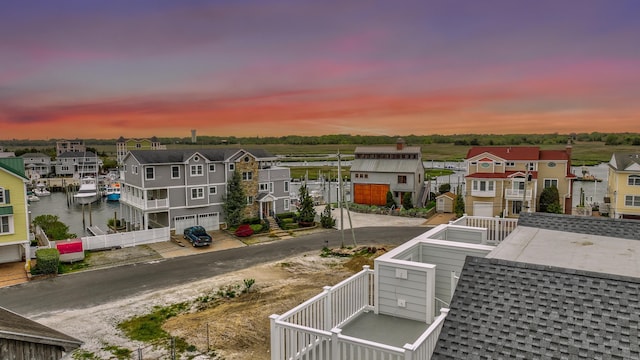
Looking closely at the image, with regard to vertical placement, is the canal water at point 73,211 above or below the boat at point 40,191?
below

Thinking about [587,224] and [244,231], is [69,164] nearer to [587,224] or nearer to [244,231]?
[244,231]

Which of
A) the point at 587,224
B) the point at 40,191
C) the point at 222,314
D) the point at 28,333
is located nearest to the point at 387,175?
the point at 222,314

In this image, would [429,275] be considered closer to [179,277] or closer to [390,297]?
[390,297]

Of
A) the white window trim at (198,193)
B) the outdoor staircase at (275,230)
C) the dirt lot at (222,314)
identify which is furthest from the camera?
the white window trim at (198,193)

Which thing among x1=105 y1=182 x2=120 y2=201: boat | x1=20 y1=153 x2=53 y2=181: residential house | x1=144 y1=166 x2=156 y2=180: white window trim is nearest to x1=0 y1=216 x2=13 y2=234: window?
x1=144 y1=166 x2=156 y2=180: white window trim

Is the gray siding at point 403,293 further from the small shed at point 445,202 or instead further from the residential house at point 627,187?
the residential house at point 627,187

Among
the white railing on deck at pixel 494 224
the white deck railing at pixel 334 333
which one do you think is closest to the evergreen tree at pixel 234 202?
the white railing on deck at pixel 494 224

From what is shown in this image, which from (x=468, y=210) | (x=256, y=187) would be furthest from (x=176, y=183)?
(x=468, y=210)

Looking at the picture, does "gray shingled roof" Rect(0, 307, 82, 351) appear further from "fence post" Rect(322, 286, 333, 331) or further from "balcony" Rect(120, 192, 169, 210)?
"balcony" Rect(120, 192, 169, 210)
